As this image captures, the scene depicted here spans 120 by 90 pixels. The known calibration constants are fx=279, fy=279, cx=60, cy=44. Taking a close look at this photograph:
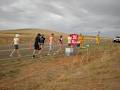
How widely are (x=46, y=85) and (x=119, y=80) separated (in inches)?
134

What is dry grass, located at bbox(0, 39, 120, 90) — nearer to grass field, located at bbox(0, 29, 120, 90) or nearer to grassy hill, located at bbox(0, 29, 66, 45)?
grass field, located at bbox(0, 29, 120, 90)

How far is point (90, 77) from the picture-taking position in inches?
548

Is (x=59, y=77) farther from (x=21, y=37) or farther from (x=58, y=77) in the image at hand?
(x=21, y=37)

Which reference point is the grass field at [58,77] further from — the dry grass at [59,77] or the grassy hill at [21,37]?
the grassy hill at [21,37]

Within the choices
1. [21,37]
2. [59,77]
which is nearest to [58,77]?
[59,77]

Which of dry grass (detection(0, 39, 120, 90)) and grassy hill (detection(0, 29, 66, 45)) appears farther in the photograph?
grassy hill (detection(0, 29, 66, 45))

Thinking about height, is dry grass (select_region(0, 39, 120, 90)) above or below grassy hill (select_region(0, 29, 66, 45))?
below

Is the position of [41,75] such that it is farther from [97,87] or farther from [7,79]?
[97,87]

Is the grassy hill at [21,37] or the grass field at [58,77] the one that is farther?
the grassy hill at [21,37]

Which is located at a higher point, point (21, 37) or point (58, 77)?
point (21, 37)

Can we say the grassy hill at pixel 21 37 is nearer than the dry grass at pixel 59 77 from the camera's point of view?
No

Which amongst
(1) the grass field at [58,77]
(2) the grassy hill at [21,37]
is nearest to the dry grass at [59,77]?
(1) the grass field at [58,77]

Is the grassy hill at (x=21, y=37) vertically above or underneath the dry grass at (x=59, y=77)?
above

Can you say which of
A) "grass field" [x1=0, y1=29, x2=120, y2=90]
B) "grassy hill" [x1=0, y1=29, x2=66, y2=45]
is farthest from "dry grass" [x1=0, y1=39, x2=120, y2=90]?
"grassy hill" [x1=0, y1=29, x2=66, y2=45]
